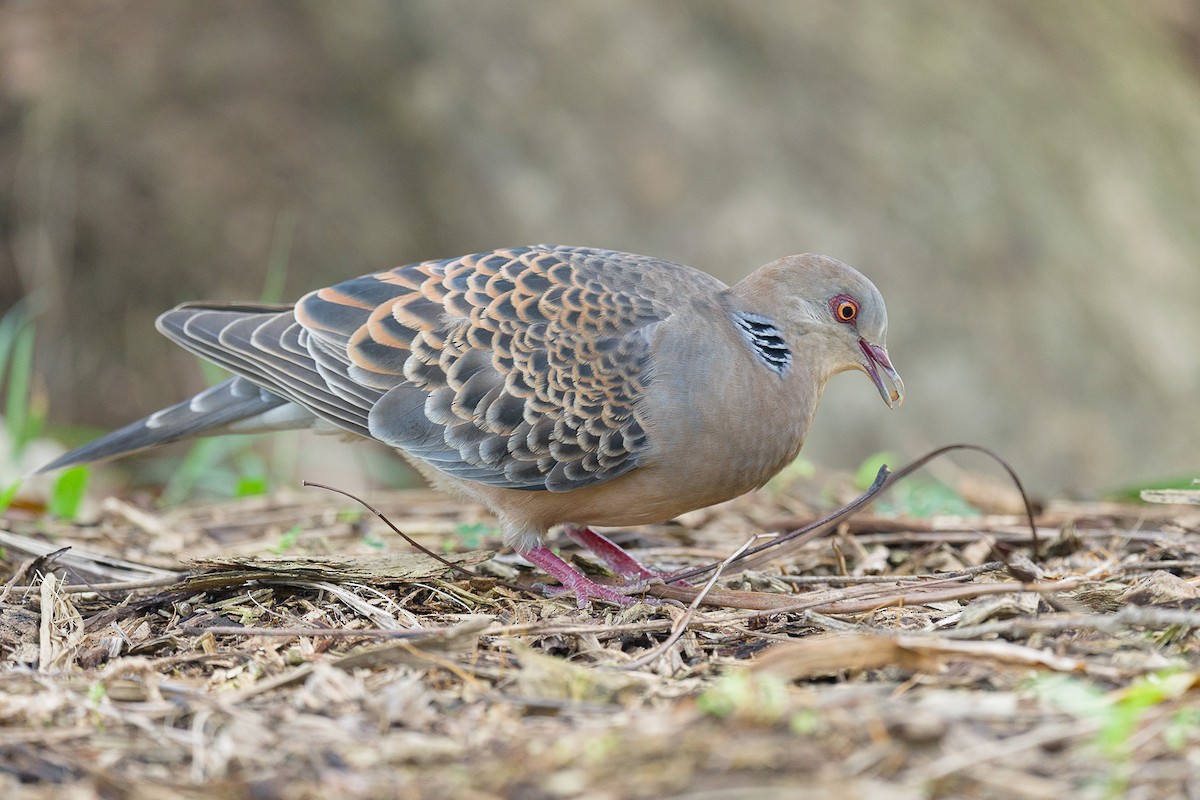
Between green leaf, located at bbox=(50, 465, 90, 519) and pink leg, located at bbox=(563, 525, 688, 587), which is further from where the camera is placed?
green leaf, located at bbox=(50, 465, 90, 519)

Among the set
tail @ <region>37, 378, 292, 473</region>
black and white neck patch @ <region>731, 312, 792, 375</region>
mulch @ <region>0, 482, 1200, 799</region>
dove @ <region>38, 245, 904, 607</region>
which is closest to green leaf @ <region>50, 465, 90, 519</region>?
tail @ <region>37, 378, 292, 473</region>

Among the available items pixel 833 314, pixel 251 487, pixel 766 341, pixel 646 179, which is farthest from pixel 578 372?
pixel 646 179

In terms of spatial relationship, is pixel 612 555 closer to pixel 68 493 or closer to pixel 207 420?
pixel 207 420

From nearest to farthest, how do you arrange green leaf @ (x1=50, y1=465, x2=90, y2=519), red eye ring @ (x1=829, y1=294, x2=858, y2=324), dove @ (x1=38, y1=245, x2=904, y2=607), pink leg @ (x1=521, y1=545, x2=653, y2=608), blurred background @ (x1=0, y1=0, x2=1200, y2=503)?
pink leg @ (x1=521, y1=545, x2=653, y2=608) < dove @ (x1=38, y1=245, x2=904, y2=607) < red eye ring @ (x1=829, y1=294, x2=858, y2=324) < green leaf @ (x1=50, y1=465, x2=90, y2=519) < blurred background @ (x1=0, y1=0, x2=1200, y2=503)

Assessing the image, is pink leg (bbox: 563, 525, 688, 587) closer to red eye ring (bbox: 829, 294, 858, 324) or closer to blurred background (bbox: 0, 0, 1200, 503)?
red eye ring (bbox: 829, 294, 858, 324)

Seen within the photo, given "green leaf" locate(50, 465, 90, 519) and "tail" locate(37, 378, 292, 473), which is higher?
"tail" locate(37, 378, 292, 473)

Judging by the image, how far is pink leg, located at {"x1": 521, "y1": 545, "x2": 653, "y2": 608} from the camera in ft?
12.7

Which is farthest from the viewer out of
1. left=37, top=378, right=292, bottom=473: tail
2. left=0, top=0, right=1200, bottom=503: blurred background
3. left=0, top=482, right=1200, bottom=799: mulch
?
left=0, top=0, right=1200, bottom=503: blurred background

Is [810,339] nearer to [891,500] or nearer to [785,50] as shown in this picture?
[891,500]

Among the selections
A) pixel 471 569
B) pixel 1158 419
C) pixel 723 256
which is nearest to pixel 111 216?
pixel 723 256

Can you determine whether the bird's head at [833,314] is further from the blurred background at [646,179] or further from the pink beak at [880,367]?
the blurred background at [646,179]

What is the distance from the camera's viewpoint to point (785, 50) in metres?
8.29

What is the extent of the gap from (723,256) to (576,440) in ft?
14.3

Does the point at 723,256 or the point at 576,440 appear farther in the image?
the point at 723,256
